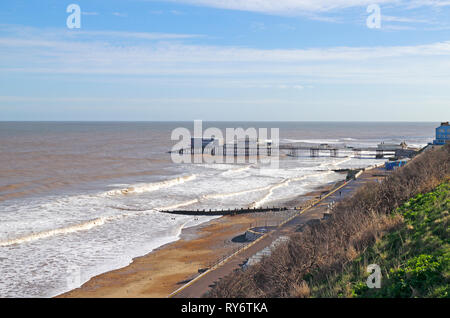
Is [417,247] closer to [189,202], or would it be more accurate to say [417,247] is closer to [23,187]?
[189,202]

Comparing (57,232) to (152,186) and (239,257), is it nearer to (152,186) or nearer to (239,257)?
(239,257)

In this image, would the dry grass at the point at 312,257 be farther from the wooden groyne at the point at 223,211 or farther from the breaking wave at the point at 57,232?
the wooden groyne at the point at 223,211

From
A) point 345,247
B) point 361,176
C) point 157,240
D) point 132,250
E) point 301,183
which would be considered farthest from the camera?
point 301,183

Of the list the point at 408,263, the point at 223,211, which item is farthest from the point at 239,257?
the point at 223,211

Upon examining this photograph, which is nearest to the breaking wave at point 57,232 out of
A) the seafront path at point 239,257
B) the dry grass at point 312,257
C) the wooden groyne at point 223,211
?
the wooden groyne at point 223,211

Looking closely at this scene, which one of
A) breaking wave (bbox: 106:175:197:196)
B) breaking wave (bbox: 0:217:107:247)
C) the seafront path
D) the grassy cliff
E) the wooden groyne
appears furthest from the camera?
breaking wave (bbox: 106:175:197:196)

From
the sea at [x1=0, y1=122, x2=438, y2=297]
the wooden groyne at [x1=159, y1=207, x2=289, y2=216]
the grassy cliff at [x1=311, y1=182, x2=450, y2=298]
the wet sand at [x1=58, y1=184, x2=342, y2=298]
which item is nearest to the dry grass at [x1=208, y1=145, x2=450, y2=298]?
the grassy cliff at [x1=311, y1=182, x2=450, y2=298]

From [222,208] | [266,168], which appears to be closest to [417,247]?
[222,208]

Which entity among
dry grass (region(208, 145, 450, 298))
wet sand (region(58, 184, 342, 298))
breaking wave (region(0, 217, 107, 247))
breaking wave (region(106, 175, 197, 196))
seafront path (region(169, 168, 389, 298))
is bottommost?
wet sand (region(58, 184, 342, 298))

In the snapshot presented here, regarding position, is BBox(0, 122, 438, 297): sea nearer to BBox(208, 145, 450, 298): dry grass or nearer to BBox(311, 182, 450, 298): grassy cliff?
BBox(208, 145, 450, 298): dry grass
